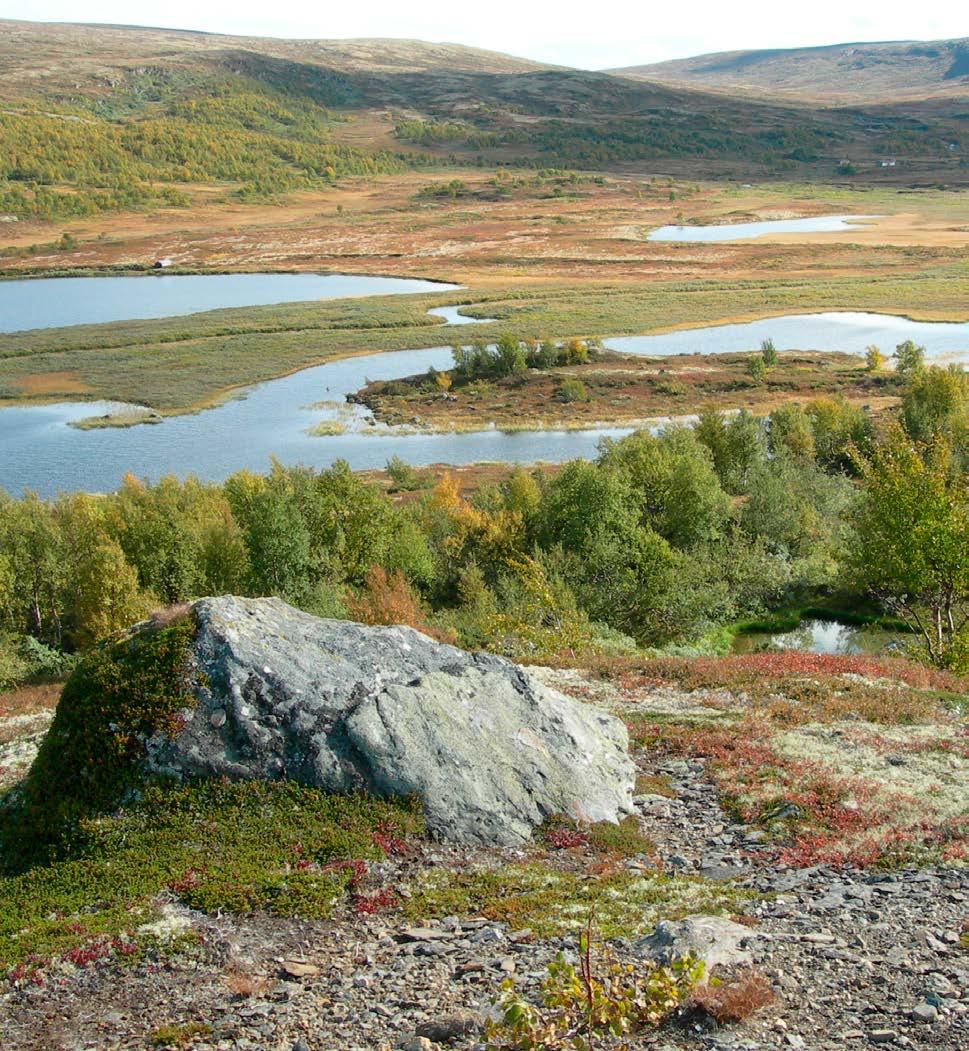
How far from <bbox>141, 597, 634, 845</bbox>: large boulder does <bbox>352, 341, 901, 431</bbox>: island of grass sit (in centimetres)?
7139

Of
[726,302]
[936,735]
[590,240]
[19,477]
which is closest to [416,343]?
[726,302]

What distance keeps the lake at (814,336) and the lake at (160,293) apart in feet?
147

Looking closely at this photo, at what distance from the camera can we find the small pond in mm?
48688

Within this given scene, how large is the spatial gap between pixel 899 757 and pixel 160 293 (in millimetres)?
153486

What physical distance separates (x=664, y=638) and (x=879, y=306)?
318 feet

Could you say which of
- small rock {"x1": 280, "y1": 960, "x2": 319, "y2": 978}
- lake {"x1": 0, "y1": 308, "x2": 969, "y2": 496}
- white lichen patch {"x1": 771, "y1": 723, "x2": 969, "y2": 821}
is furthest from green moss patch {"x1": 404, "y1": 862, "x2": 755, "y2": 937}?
lake {"x1": 0, "y1": 308, "x2": 969, "y2": 496}

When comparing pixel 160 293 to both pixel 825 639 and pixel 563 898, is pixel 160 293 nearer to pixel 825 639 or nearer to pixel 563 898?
pixel 825 639

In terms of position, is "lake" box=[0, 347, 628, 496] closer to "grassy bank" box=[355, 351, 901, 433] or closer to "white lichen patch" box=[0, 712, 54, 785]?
"grassy bank" box=[355, 351, 901, 433]

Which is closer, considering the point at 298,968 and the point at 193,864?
the point at 298,968

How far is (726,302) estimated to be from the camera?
134m

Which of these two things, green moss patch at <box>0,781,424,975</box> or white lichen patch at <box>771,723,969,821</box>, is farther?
white lichen patch at <box>771,723,969,821</box>

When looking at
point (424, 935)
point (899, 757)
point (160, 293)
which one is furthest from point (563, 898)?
point (160, 293)

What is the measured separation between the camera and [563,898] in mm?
16188

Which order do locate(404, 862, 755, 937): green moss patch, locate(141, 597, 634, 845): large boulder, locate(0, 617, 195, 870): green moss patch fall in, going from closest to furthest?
locate(404, 862, 755, 937): green moss patch → locate(0, 617, 195, 870): green moss patch → locate(141, 597, 634, 845): large boulder
